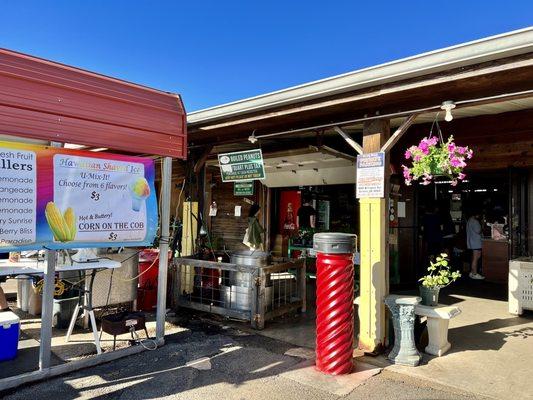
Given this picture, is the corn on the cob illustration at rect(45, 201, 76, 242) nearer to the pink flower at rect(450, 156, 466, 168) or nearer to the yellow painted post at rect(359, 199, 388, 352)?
the yellow painted post at rect(359, 199, 388, 352)

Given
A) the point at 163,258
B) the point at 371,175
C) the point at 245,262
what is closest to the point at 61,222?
Answer: the point at 163,258

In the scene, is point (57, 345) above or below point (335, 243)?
below

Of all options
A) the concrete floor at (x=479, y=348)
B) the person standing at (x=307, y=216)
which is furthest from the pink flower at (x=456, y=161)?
the person standing at (x=307, y=216)

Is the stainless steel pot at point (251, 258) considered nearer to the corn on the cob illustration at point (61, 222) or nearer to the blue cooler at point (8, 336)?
the corn on the cob illustration at point (61, 222)

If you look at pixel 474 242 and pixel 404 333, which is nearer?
pixel 404 333

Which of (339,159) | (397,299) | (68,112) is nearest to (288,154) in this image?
(339,159)

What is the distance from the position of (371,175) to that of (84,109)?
10.4 ft

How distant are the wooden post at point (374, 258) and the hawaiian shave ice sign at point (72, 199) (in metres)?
2.51

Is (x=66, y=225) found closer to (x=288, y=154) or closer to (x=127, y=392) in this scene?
(x=127, y=392)

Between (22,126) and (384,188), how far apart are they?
370cm

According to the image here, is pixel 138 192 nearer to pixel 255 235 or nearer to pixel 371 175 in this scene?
pixel 371 175

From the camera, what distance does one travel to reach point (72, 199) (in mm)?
3920

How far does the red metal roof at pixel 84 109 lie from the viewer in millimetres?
3537

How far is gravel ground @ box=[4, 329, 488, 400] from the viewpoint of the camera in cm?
349
